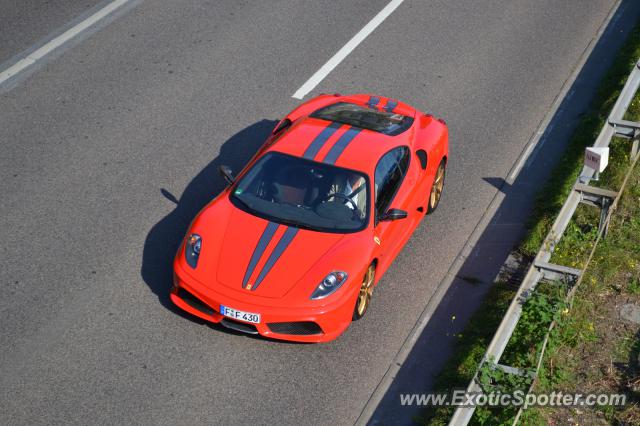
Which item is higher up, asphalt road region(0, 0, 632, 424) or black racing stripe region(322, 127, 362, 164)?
black racing stripe region(322, 127, 362, 164)

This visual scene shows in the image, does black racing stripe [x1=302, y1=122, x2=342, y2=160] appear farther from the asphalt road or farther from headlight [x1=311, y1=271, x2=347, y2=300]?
the asphalt road

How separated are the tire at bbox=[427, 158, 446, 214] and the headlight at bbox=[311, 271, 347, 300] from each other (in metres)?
2.30

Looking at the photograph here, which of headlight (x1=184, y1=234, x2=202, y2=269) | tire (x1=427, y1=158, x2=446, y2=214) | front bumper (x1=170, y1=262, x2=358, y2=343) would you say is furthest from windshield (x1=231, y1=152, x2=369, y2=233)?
tire (x1=427, y1=158, x2=446, y2=214)

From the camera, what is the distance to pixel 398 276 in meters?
9.81

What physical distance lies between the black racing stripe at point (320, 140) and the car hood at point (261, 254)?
3.11 ft

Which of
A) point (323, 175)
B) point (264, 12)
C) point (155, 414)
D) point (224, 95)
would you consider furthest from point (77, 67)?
point (155, 414)

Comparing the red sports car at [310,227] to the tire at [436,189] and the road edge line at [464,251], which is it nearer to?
the tire at [436,189]

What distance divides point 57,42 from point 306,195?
20.5 feet

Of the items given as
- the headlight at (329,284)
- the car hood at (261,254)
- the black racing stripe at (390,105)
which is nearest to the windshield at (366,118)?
the black racing stripe at (390,105)

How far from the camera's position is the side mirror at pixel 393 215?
9.28 metres

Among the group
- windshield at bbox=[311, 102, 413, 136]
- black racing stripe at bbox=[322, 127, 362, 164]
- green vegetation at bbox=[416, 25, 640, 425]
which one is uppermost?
black racing stripe at bbox=[322, 127, 362, 164]

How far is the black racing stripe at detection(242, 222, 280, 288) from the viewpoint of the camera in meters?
8.57

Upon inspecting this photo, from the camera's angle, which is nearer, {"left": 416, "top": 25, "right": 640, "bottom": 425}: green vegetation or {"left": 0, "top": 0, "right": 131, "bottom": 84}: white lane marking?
{"left": 416, "top": 25, "right": 640, "bottom": 425}: green vegetation

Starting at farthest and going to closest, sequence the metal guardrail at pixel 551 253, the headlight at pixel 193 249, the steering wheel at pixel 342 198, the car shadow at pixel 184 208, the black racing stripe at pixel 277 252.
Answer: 1. the car shadow at pixel 184 208
2. the steering wheel at pixel 342 198
3. the headlight at pixel 193 249
4. the black racing stripe at pixel 277 252
5. the metal guardrail at pixel 551 253
